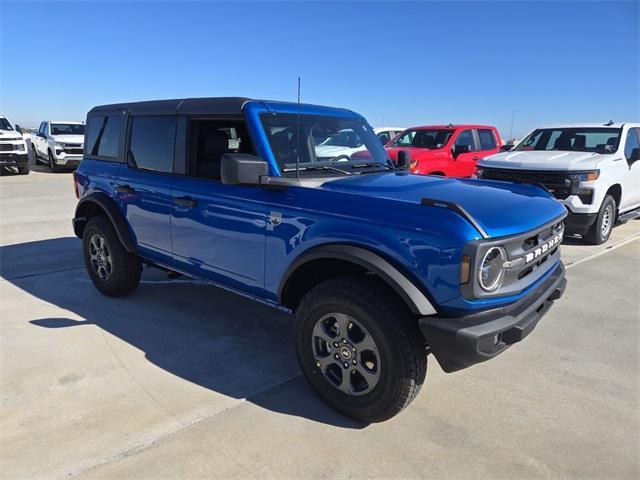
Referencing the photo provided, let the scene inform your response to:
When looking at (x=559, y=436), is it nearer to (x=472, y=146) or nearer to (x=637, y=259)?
(x=637, y=259)

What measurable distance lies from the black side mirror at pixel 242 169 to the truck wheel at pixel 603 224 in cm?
617

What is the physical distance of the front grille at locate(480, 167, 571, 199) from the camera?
23.1 ft

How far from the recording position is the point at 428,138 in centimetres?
1124

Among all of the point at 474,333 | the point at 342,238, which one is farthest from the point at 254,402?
the point at 474,333

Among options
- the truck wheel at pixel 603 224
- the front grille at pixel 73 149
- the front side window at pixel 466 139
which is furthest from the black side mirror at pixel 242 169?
the front grille at pixel 73 149

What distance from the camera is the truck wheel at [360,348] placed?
2584mm

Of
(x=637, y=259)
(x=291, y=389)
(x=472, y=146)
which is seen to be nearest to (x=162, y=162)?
(x=291, y=389)

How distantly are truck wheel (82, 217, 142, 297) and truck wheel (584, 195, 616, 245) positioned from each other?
647cm

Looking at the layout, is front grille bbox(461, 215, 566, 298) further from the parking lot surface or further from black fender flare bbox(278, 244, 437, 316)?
the parking lot surface

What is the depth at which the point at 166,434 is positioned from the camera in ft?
8.79

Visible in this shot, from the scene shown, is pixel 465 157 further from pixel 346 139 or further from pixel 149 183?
pixel 149 183

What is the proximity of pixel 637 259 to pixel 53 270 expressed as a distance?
7.62 m

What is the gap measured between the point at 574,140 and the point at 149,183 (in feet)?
23.9

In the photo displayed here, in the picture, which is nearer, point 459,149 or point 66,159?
point 459,149
